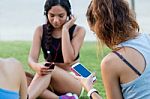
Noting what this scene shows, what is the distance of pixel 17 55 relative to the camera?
6.92 meters

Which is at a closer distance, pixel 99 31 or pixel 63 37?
pixel 99 31

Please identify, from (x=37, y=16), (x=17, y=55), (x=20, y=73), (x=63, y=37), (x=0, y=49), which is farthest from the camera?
(x=37, y=16)

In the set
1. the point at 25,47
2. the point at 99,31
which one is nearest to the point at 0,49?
the point at 25,47

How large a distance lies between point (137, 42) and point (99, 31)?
0.22 meters

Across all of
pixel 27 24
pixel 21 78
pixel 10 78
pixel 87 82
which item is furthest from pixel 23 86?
pixel 27 24

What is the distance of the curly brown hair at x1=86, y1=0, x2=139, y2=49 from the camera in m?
2.56

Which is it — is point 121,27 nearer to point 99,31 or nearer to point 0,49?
point 99,31

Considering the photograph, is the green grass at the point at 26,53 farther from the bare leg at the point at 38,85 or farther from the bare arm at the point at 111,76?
the bare arm at the point at 111,76

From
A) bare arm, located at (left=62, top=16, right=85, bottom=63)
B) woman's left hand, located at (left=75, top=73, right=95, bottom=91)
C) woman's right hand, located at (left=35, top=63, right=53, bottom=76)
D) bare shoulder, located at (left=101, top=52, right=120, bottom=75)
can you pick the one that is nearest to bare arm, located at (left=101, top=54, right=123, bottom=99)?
bare shoulder, located at (left=101, top=52, right=120, bottom=75)

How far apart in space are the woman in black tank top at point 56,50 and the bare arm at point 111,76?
1.68m

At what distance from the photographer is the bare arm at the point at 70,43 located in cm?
448

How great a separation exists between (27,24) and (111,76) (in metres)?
7.34

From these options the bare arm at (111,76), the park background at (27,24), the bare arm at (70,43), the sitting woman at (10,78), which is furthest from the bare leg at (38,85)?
the sitting woman at (10,78)

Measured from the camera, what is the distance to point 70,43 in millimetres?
4551
